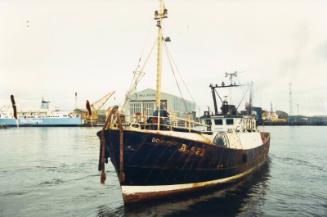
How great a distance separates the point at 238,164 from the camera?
22.6 m

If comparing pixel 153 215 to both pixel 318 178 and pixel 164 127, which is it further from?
pixel 318 178

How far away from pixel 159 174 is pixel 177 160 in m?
1.30

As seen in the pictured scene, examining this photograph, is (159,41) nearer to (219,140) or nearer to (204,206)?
(219,140)

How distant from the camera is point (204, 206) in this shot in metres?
A: 16.7

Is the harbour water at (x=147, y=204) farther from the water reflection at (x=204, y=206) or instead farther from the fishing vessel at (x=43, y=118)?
the fishing vessel at (x=43, y=118)

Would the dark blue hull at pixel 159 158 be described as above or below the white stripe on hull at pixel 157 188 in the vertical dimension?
above

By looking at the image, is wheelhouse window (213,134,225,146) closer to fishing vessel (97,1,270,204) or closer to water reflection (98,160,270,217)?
fishing vessel (97,1,270,204)

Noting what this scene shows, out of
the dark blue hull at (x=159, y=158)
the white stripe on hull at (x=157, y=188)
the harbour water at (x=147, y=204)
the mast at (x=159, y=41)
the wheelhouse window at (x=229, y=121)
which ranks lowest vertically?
the harbour water at (x=147, y=204)

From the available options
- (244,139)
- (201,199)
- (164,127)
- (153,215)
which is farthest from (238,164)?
(153,215)

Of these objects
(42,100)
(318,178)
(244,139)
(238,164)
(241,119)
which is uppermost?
(42,100)

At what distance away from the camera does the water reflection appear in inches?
618

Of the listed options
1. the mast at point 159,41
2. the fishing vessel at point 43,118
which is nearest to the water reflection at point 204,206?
the mast at point 159,41

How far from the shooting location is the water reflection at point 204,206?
1569 centimetres

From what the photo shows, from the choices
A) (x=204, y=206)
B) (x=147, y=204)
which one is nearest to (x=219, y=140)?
(x=204, y=206)
